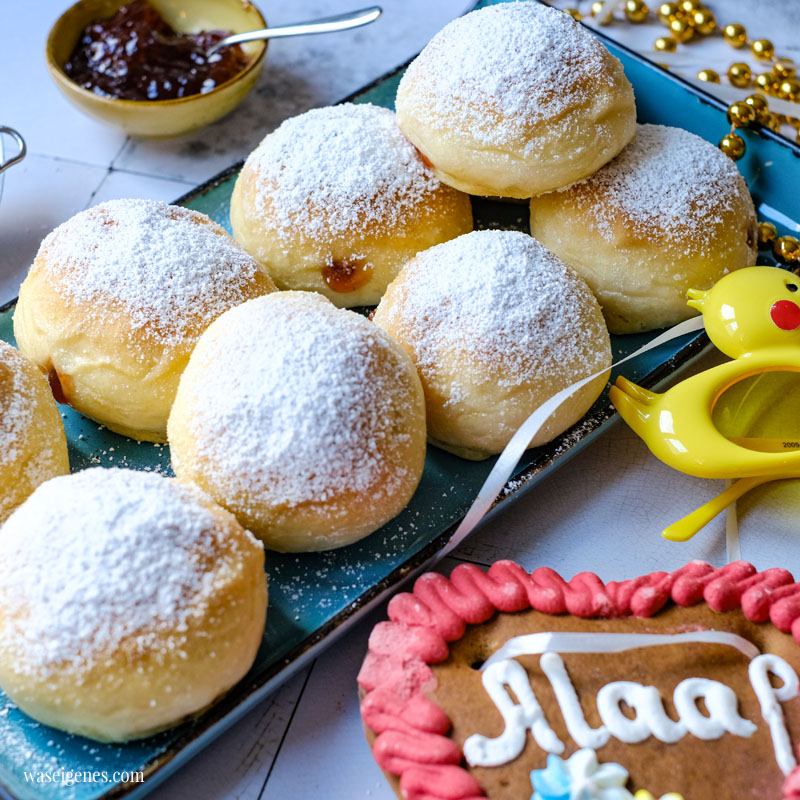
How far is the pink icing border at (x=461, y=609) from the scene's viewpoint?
3.03 ft

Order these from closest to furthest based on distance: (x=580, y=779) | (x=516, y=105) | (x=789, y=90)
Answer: (x=580, y=779) < (x=516, y=105) < (x=789, y=90)

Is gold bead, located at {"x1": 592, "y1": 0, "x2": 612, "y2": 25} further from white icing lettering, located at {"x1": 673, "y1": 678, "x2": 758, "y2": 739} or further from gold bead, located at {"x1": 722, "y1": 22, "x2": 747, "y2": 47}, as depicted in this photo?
white icing lettering, located at {"x1": 673, "y1": 678, "x2": 758, "y2": 739}

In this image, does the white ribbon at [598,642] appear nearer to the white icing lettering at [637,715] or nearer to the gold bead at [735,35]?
the white icing lettering at [637,715]

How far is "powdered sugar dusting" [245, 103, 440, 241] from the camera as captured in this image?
1339mm

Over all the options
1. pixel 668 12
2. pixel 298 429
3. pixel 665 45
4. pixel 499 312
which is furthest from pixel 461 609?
pixel 668 12

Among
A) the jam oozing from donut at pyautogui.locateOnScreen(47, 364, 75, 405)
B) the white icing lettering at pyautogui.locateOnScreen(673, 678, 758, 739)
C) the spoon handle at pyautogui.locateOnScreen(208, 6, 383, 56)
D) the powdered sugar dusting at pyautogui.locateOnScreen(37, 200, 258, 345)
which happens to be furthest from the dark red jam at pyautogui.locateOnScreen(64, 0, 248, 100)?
the white icing lettering at pyautogui.locateOnScreen(673, 678, 758, 739)

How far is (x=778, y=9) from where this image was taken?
82.2 inches

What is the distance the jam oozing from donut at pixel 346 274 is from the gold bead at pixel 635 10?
1.10 metres

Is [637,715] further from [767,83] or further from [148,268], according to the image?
[767,83]

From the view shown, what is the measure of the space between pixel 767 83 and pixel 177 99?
1.21 m

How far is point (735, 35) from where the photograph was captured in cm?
197

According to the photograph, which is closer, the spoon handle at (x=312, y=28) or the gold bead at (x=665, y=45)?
the spoon handle at (x=312, y=28)

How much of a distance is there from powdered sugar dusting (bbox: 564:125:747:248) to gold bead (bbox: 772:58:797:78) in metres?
0.62

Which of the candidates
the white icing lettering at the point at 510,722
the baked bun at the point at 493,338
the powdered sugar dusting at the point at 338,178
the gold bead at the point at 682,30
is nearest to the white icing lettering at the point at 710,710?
the white icing lettering at the point at 510,722
